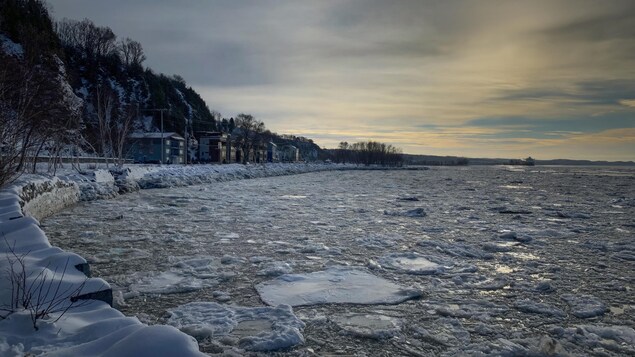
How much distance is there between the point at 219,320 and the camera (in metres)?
3.59

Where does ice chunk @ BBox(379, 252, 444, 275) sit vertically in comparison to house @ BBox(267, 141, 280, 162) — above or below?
below

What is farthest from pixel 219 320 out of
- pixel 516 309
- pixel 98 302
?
pixel 516 309

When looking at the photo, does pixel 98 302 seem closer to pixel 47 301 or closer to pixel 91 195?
pixel 47 301

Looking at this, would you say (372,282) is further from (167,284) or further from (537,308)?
(167,284)

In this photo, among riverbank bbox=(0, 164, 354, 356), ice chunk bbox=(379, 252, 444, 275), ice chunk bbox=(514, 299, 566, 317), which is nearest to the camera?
riverbank bbox=(0, 164, 354, 356)

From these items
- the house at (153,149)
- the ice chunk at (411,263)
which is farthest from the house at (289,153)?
the ice chunk at (411,263)

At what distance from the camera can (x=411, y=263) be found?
19.5 ft

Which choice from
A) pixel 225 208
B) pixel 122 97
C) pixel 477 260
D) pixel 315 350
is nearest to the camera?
pixel 315 350

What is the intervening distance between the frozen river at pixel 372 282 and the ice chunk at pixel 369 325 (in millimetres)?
23

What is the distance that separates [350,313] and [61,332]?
8.13 feet

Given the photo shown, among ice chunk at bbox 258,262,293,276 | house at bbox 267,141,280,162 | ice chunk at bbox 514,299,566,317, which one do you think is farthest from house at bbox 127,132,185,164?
ice chunk at bbox 514,299,566,317

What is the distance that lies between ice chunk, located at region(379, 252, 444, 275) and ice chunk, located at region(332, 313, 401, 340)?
5.97 ft

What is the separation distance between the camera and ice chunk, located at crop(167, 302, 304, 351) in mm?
3172

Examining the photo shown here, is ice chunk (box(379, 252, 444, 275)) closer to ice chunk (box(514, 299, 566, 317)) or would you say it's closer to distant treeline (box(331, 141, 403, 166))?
ice chunk (box(514, 299, 566, 317))
